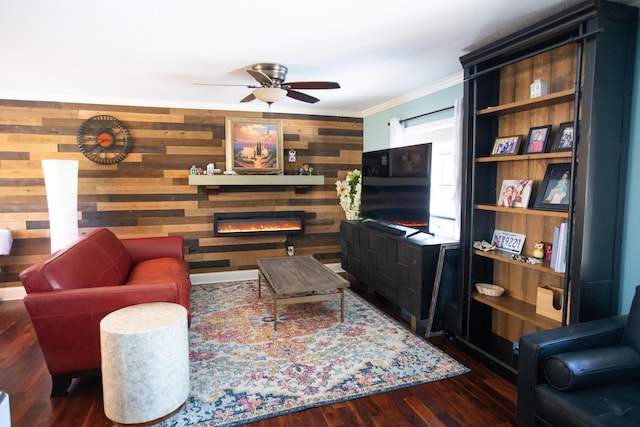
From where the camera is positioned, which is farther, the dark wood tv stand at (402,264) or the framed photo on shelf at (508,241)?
the dark wood tv stand at (402,264)

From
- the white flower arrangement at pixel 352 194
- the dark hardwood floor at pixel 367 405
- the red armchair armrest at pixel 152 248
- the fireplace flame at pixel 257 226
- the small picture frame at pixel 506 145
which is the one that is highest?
the small picture frame at pixel 506 145

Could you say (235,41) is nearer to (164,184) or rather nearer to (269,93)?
(269,93)

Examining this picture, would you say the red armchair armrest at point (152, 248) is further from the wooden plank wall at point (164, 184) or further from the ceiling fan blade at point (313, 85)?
the ceiling fan blade at point (313, 85)

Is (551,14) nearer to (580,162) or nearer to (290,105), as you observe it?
(580,162)

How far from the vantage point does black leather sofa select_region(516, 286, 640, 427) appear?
161 centimetres

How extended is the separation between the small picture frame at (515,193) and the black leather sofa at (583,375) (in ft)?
2.95

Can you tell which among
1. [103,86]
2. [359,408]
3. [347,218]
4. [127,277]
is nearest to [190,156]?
[103,86]

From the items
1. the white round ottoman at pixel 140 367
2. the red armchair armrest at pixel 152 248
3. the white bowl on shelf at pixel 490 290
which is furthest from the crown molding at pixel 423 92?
the white round ottoman at pixel 140 367

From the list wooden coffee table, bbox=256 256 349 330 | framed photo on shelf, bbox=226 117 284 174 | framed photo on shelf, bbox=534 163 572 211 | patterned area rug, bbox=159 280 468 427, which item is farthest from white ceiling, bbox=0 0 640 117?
patterned area rug, bbox=159 280 468 427

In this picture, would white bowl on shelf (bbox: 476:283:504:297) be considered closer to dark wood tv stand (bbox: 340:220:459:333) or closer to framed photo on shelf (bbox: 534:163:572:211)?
dark wood tv stand (bbox: 340:220:459:333)

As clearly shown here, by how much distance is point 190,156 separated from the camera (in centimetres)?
489

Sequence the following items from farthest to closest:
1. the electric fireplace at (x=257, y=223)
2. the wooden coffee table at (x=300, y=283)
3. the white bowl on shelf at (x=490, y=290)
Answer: the electric fireplace at (x=257, y=223) → the wooden coffee table at (x=300, y=283) → the white bowl on shelf at (x=490, y=290)

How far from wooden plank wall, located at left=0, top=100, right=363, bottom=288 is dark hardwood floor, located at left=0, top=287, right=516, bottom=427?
219 centimetres

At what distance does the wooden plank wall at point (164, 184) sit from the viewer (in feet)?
14.4
